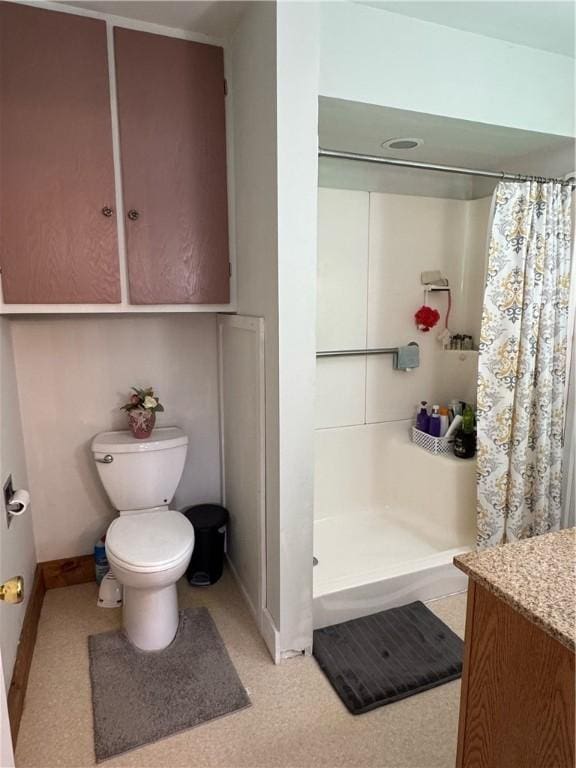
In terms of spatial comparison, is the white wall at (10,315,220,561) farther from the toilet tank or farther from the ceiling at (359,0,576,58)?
the ceiling at (359,0,576,58)

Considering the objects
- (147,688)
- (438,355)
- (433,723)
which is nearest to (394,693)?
(433,723)

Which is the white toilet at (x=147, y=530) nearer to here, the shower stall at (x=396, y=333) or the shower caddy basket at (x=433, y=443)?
the shower stall at (x=396, y=333)

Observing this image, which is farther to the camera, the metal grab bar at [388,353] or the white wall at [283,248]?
the metal grab bar at [388,353]

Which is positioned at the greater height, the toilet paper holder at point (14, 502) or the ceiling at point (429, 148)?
the ceiling at point (429, 148)

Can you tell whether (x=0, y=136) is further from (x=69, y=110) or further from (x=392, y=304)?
(x=392, y=304)

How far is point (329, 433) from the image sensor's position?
2.76 metres

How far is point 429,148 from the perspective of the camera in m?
2.31

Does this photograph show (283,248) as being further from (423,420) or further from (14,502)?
(423,420)

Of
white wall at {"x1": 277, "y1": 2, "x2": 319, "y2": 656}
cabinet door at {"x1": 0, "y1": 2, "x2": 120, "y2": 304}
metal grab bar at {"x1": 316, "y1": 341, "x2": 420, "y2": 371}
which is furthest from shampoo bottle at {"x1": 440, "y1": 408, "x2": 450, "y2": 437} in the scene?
cabinet door at {"x1": 0, "y1": 2, "x2": 120, "y2": 304}

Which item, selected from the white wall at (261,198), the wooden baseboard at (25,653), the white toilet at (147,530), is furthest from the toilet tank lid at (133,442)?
the wooden baseboard at (25,653)

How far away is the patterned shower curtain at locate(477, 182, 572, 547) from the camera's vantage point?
2113 millimetres

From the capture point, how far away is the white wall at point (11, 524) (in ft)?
5.30

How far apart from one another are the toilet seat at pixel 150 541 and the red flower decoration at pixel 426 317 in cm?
178

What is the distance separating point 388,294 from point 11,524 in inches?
86.5
